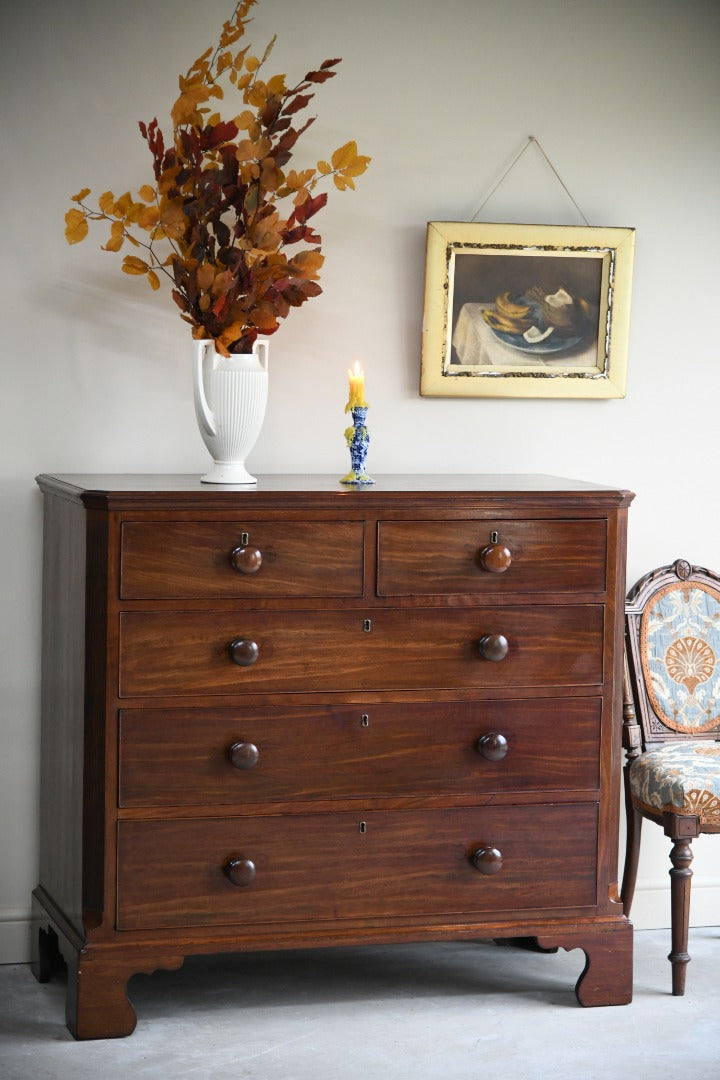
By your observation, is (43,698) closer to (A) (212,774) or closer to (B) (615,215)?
(A) (212,774)

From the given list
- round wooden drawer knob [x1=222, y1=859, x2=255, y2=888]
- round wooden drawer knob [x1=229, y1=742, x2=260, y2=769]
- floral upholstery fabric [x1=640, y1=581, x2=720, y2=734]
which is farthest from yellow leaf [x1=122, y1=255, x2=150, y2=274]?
floral upholstery fabric [x1=640, y1=581, x2=720, y2=734]

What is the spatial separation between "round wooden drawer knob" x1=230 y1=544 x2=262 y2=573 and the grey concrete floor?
1067 millimetres

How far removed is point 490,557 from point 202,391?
2.59 ft

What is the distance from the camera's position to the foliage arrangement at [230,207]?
315cm

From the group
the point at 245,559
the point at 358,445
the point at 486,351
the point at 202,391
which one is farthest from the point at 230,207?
the point at 245,559

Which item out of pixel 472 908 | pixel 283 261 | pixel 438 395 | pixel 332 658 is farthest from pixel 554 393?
pixel 472 908

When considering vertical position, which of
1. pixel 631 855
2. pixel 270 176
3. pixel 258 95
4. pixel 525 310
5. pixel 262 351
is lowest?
pixel 631 855

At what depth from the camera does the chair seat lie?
10.7 feet

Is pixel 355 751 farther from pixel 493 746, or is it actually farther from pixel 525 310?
pixel 525 310

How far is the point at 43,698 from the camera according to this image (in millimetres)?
3432

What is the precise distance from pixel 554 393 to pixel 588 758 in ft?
3.50

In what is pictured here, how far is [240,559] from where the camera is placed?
2914 mm

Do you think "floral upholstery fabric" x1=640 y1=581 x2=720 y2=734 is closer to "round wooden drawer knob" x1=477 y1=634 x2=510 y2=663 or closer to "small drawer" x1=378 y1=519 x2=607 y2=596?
"small drawer" x1=378 y1=519 x2=607 y2=596

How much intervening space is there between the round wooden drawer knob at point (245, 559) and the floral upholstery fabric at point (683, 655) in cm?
124
